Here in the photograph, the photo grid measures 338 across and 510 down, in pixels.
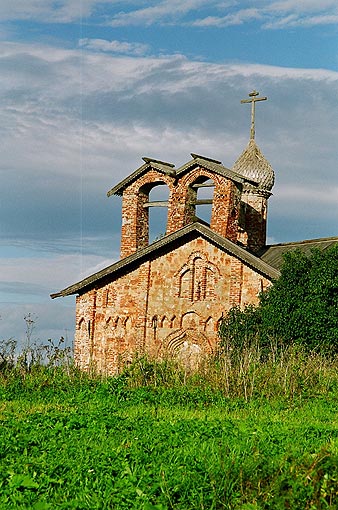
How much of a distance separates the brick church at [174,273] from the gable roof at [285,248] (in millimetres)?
55

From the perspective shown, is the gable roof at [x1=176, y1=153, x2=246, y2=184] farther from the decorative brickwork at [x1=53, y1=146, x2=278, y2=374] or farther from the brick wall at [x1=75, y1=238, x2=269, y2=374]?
the brick wall at [x1=75, y1=238, x2=269, y2=374]

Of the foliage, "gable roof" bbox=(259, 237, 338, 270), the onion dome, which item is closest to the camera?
the foliage

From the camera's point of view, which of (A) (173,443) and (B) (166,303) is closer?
(A) (173,443)

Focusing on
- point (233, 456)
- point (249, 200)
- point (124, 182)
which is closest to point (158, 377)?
point (233, 456)

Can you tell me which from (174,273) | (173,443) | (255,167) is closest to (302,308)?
(174,273)

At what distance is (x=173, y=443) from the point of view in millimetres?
8516

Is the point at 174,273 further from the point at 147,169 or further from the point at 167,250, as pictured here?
the point at 147,169

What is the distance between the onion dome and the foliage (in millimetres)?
7501

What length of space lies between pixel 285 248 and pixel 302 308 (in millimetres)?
6165

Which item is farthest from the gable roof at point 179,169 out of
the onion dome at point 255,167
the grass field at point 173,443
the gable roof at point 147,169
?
the grass field at point 173,443

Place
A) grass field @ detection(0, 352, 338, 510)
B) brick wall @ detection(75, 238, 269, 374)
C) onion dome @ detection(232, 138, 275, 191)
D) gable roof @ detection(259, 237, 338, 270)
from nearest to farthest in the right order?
grass field @ detection(0, 352, 338, 510)
brick wall @ detection(75, 238, 269, 374)
gable roof @ detection(259, 237, 338, 270)
onion dome @ detection(232, 138, 275, 191)

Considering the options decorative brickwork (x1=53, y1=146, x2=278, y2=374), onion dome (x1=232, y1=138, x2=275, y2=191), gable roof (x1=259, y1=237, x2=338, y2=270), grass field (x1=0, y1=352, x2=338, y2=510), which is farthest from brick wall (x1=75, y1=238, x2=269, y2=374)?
grass field (x1=0, y1=352, x2=338, y2=510)

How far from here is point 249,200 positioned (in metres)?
28.1

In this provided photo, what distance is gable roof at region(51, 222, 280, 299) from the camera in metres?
22.7
